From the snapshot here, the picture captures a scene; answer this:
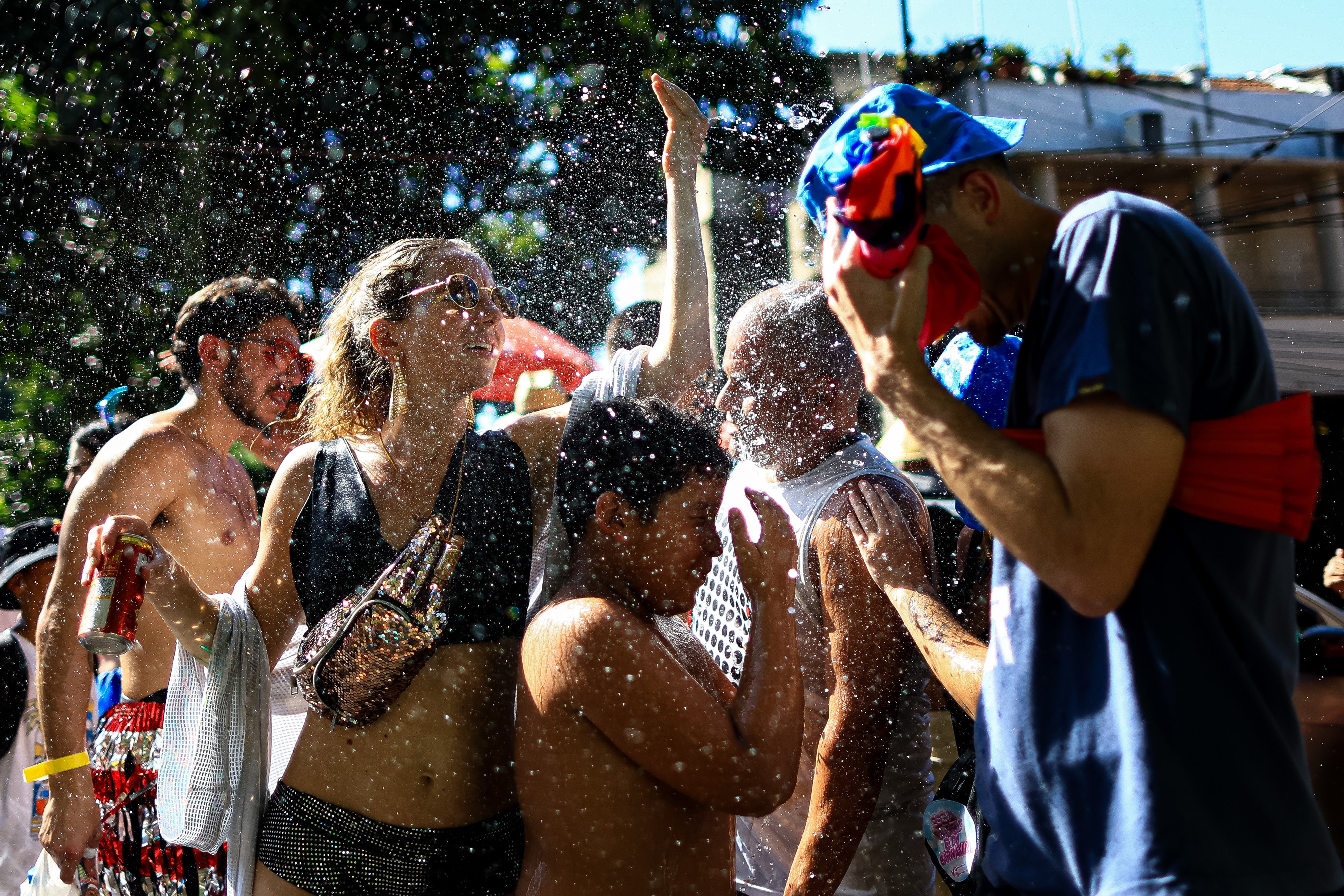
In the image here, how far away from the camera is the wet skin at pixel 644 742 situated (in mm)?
1572

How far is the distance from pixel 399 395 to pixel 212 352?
129cm

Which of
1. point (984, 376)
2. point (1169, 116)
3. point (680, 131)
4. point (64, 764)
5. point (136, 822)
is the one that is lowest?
point (136, 822)

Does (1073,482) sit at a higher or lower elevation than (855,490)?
higher

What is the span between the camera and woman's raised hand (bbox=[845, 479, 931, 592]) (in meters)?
1.80

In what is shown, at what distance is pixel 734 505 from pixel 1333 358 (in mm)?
5974

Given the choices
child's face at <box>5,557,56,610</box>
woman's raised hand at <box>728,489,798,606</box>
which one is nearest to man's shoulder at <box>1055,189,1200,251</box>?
woman's raised hand at <box>728,489,798,606</box>

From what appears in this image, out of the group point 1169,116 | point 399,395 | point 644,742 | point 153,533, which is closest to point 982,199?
point 644,742

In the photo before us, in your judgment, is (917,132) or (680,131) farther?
(680,131)

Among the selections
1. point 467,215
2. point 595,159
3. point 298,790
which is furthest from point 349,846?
point 595,159

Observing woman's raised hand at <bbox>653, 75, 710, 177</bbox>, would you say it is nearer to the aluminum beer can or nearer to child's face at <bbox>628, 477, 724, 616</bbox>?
child's face at <bbox>628, 477, 724, 616</bbox>

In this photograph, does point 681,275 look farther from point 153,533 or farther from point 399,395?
point 153,533

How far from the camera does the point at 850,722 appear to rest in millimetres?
1957

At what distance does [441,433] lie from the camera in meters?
2.12

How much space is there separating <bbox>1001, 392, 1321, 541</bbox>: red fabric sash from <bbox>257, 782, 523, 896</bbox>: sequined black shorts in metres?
1.40
